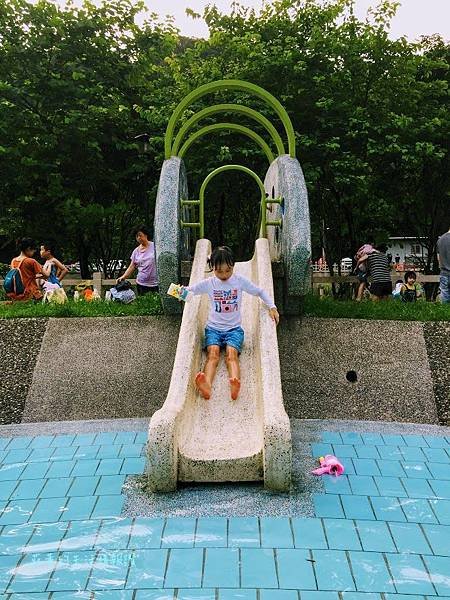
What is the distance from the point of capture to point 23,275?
356 inches

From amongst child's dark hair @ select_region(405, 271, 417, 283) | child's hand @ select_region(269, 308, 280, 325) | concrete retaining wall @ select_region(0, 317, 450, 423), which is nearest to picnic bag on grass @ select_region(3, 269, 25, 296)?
concrete retaining wall @ select_region(0, 317, 450, 423)

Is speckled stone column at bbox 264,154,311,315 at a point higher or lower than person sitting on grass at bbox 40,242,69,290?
higher

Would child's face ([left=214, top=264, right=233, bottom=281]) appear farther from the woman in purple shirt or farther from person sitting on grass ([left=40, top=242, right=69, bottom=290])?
person sitting on grass ([left=40, top=242, right=69, bottom=290])

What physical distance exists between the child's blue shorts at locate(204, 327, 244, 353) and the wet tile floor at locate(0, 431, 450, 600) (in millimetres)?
1401

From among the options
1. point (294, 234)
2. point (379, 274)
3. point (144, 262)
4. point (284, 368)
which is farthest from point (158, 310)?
point (379, 274)

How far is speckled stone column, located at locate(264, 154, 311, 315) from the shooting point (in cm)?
707

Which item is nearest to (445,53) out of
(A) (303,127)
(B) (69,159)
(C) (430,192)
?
(C) (430,192)

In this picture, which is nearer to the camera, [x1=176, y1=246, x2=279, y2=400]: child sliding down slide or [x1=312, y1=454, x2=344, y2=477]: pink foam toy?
[x1=312, y1=454, x2=344, y2=477]: pink foam toy

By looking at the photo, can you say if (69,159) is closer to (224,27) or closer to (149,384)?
(224,27)

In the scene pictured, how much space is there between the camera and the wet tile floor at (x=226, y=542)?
11.3ft

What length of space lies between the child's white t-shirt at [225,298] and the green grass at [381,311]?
175 cm

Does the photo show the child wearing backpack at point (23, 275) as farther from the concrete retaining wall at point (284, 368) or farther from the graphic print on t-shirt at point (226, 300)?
the graphic print on t-shirt at point (226, 300)

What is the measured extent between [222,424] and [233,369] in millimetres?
620

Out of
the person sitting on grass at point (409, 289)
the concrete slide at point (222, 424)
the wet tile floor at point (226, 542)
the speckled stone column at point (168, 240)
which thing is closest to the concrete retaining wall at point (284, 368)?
the speckled stone column at point (168, 240)
